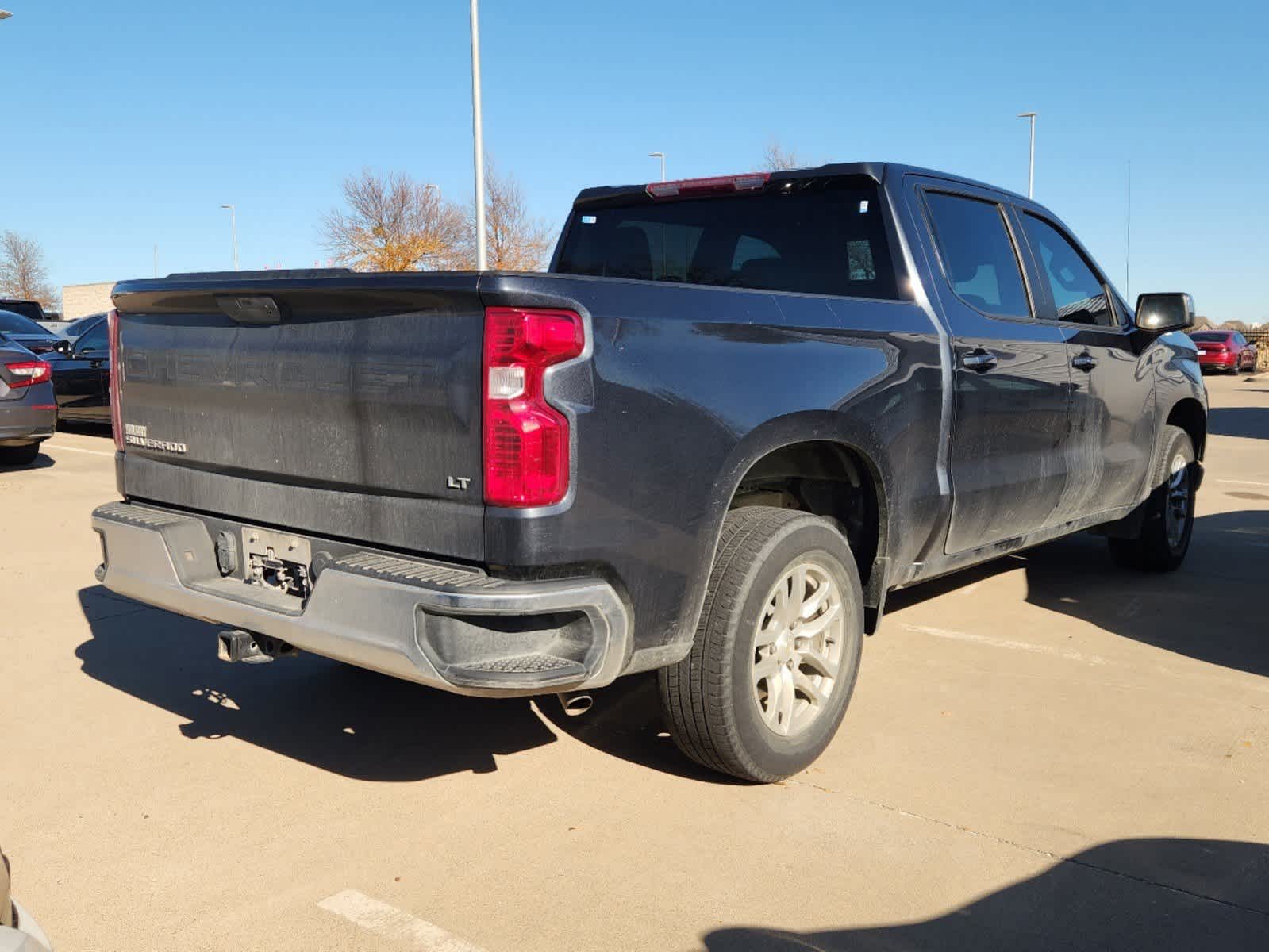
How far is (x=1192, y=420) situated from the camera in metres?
6.90

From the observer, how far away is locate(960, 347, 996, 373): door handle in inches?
175

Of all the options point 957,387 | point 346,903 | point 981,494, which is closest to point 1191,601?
point 981,494

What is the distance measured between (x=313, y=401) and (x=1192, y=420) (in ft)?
18.1

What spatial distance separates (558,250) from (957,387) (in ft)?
6.57

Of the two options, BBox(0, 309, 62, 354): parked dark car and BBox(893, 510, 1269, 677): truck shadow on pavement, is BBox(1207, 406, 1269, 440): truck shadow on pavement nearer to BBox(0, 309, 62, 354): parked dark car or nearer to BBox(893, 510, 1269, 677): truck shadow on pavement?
BBox(893, 510, 1269, 677): truck shadow on pavement

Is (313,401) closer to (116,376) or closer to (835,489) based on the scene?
(116,376)

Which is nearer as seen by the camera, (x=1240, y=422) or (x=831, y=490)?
(x=831, y=490)

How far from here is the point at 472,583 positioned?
9.52 ft

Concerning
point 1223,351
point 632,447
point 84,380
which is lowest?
point 1223,351

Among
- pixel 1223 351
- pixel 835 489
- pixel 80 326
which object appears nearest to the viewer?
pixel 835 489

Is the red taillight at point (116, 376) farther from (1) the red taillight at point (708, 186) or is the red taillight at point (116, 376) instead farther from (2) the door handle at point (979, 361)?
(2) the door handle at point (979, 361)

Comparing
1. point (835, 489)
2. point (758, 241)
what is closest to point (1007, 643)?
point (835, 489)

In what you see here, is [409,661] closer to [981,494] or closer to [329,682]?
[329,682]

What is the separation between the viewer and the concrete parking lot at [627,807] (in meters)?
2.91
